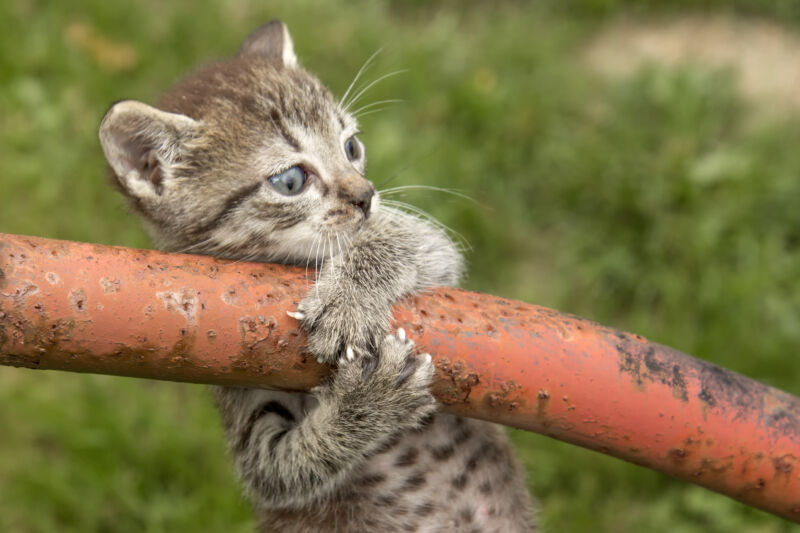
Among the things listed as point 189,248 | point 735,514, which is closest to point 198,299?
point 189,248

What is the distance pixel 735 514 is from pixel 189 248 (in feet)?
11.2

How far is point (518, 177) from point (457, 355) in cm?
397

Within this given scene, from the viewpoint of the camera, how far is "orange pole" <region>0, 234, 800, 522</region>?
2.09 m

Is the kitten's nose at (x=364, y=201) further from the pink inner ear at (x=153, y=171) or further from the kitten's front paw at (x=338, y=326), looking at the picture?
the pink inner ear at (x=153, y=171)

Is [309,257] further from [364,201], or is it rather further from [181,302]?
[181,302]

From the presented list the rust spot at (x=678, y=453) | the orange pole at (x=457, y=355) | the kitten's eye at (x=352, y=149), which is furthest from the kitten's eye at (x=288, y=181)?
the rust spot at (x=678, y=453)

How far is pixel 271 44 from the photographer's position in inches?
146

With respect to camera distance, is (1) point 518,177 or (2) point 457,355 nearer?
(2) point 457,355

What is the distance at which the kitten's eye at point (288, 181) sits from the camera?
9.71ft


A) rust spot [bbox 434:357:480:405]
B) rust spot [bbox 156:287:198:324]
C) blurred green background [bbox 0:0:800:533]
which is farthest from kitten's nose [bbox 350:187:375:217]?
blurred green background [bbox 0:0:800:533]

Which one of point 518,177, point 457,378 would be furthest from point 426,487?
point 518,177

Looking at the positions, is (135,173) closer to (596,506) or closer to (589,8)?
(596,506)

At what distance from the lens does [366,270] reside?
2729 mm

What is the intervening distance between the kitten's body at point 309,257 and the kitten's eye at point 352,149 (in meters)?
0.09
